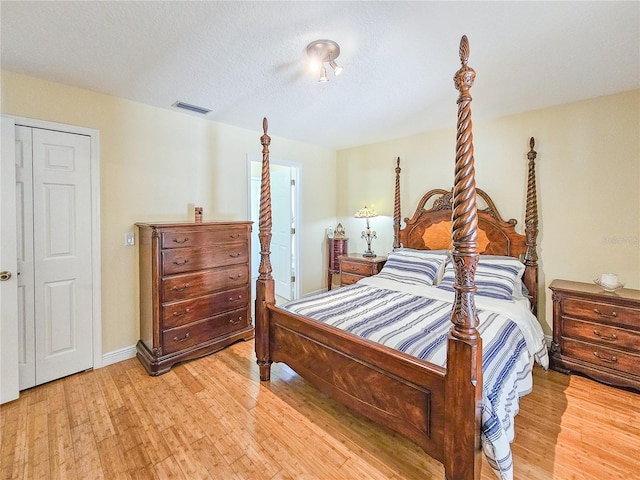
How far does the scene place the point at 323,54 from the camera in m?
1.93

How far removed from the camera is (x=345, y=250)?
15.1 ft

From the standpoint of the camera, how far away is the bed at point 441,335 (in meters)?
1.30

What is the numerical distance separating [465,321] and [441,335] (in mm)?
593

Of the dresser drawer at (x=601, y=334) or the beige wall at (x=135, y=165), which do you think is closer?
the dresser drawer at (x=601, y=334)

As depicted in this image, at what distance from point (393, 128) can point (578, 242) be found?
2.22 meters

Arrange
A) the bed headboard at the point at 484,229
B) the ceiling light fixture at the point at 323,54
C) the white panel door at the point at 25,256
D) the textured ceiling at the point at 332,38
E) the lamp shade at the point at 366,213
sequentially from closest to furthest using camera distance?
the textured ceiling at the point at 332,38 → the ceiling light fixture at the point at 323,54 → the white panel door at the point at 25,256 → the bed headboard at the point at 484,229 → the lamp shade at the point at 366,213

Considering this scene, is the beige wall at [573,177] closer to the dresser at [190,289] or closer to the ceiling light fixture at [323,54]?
the ceiling light fixture at [323,54]

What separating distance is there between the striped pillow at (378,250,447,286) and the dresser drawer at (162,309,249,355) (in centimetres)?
163

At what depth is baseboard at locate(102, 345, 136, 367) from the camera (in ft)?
8.80

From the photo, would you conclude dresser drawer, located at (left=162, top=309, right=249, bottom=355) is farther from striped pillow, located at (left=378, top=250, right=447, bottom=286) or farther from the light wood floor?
striped pillow, located at (left=378, top=250, right=447, bottom=286)

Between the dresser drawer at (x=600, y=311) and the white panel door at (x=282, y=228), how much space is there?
3257 millimetres

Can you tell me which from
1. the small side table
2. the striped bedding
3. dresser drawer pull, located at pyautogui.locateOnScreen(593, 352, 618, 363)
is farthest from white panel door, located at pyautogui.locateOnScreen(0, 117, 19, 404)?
dresser drawer pull, located at pyautogui.locateOnScreen(593, 352, 618, 363)

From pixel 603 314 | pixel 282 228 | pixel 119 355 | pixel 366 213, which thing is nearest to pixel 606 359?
pixel 603 314

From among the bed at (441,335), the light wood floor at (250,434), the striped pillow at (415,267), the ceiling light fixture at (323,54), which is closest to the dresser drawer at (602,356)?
the light wood floor at (250,434)
